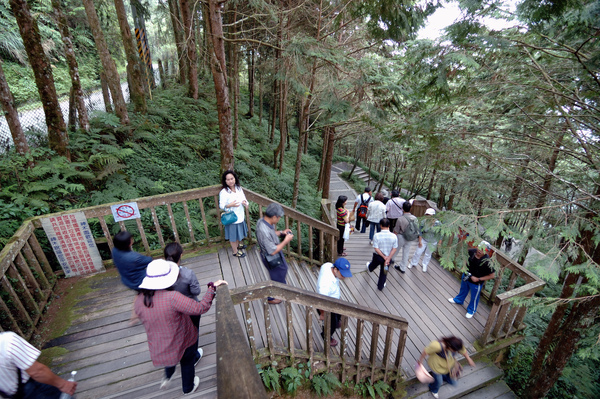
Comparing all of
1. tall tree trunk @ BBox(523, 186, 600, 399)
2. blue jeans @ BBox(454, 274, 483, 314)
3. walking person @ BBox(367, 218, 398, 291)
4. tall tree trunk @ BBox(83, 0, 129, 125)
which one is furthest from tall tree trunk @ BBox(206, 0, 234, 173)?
tall tree trunk @ BBox(523, 186, 600, 399)

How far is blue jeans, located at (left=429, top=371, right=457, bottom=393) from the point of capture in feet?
13.5

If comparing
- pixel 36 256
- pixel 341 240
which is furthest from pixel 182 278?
pixel 341 240

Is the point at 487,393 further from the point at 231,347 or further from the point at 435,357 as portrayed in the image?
the point at 231,347

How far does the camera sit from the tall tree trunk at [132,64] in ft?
30.1

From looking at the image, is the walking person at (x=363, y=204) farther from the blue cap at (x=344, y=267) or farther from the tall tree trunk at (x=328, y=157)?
the blue cap at (x=344, y=267)

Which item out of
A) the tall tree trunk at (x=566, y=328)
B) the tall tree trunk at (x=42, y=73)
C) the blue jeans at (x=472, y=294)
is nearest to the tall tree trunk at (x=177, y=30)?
the tall tree trunk at (x=42, y=73)

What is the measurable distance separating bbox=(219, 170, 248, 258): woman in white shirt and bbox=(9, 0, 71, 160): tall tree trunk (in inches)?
179

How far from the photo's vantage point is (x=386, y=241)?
5594 mm

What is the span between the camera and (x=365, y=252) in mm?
7992

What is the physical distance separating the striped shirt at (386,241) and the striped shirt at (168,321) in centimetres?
389

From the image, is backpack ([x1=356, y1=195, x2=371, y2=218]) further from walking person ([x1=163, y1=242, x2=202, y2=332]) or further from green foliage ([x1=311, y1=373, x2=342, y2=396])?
walking person ([x1=163, y1=242, x2=202, y2=332])

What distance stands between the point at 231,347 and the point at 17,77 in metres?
22.7

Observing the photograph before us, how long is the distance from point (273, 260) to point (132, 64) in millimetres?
10083

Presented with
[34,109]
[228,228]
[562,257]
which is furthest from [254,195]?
[34,109]
